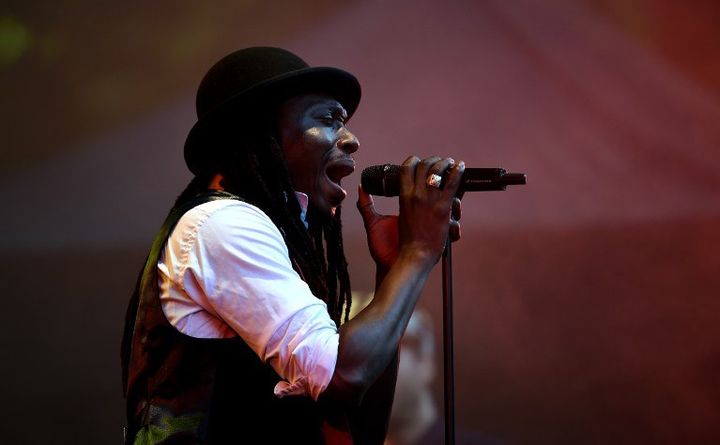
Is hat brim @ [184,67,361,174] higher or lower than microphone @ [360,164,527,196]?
higher

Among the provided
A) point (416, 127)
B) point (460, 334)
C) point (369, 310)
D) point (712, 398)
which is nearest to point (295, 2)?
point (416, 127)

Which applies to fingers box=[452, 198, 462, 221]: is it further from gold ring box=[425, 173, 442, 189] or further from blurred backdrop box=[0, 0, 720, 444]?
blurred backdrop box=[0, 0, 720, 444]

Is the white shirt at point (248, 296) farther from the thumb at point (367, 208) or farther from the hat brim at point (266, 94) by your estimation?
the thumb at point (367, 208)

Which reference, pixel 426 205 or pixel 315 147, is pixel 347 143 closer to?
pixel 315 147

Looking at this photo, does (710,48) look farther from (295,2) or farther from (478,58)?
(295,2)

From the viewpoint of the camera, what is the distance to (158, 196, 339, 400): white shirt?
1.21m

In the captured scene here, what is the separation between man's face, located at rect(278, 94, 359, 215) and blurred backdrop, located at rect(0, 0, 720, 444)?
1.31m

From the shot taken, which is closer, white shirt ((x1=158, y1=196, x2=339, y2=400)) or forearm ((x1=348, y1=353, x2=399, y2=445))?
Answer: white shirt ((x1=158, y1=196, x2=339, y2=400))

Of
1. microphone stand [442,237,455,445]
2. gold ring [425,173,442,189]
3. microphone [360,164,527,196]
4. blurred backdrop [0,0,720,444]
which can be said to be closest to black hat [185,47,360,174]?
microphone [360,164,527,196]

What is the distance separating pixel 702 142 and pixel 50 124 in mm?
2495

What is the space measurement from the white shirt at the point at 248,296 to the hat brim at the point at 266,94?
308 millimetres

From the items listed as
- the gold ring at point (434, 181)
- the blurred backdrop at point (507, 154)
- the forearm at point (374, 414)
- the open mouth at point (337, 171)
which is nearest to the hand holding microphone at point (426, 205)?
the gold ring at point (434, 181)

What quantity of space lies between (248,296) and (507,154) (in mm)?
2044

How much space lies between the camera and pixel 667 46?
312 cm
